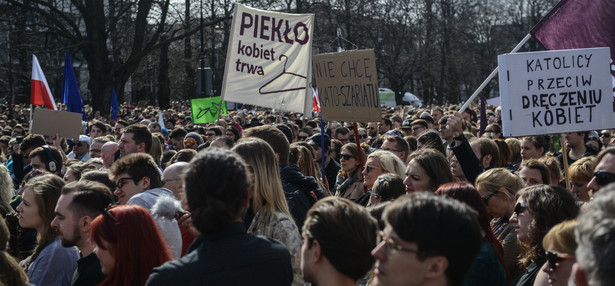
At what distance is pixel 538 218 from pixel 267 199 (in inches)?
56.7

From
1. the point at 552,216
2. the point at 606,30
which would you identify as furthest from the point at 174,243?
the point at 606,30

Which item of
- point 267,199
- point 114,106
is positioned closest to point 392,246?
point 267,199

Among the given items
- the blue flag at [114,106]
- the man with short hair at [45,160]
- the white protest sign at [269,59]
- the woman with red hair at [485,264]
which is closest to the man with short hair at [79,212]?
the woman with red hair at [485,264]

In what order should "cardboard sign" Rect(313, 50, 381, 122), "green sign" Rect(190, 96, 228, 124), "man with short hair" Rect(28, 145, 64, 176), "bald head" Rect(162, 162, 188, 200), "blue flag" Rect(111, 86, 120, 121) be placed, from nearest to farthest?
"bald head" Rect(162, 162, 188, 200), "cardboard sign" Rect(313, 50, 381, 122), "man with short hair" Rect(28, 145, 64, 176), "green sign" Rect(190, 96, 228, 124), "blue flag" Rect(111, 86, 120, 121)

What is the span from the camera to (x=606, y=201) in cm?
178

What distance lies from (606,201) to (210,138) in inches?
358

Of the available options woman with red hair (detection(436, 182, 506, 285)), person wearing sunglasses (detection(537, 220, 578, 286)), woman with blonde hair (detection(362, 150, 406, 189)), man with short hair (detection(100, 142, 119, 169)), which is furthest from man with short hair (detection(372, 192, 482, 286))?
man with short hair (detection(100, 142, 119, 169))

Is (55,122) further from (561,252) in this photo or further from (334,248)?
(561,252)

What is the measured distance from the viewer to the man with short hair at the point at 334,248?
2697 mm

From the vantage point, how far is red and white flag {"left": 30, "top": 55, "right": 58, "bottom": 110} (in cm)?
1222

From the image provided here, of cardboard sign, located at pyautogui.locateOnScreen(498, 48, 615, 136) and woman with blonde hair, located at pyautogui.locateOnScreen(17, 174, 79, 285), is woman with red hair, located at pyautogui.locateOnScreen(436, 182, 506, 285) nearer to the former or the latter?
cardboard sign, located at pyautogui.locateOnScreen(498, 48, 615, 136)

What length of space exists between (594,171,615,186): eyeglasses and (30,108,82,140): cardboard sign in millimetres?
8009

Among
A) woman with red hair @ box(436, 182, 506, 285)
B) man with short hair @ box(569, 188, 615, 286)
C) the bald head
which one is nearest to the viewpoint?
man with short hair @ box(569, 188, 615, 286)

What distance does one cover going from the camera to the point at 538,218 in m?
3.76
